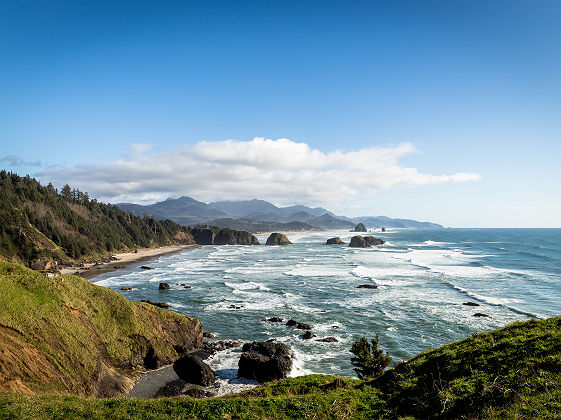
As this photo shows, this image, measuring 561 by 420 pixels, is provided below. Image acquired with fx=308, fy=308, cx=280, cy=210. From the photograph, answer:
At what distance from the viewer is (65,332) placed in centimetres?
2053

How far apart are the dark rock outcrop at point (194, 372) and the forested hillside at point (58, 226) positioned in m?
60.2

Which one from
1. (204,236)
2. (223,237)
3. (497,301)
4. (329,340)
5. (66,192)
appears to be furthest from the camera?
(204,236)

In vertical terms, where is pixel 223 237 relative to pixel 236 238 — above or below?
above

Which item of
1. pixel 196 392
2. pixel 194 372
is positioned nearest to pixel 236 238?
pixel 194 372

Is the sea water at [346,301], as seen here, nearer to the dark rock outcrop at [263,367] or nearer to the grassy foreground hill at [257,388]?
the dark rock outcrop at [263,367]

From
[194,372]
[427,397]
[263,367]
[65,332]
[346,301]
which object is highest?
[427,397]

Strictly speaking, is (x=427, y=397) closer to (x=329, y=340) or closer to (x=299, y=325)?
(x=329, y=340)

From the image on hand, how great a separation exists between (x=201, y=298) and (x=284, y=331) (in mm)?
19397

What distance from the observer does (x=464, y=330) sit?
33.9m

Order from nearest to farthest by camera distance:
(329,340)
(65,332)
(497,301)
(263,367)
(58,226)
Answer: (65,332), (263,367), (329,340), (497,301), (58,226)

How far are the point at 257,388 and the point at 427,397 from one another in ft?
27.5

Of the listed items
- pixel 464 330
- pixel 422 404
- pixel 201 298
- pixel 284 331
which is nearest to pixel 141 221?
pixel 201 298

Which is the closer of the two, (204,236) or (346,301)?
(346,301)

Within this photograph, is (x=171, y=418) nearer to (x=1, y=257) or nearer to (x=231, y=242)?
(x=1, y=257)
